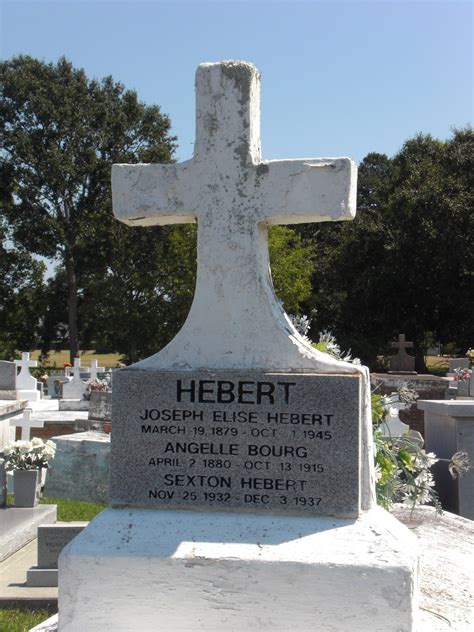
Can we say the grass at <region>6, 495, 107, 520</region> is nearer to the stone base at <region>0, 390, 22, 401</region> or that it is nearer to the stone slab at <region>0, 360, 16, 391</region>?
the stone base at <region>0, 390, 22, 401</region>

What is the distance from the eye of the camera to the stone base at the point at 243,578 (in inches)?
122

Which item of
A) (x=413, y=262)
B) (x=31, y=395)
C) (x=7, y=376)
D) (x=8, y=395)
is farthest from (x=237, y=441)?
(x=413, y=262)

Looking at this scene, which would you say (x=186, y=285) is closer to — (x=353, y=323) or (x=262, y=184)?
(x=353, y=323)

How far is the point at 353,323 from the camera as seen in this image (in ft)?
111

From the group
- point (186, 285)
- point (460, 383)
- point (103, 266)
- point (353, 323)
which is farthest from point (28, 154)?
point (460, 383)

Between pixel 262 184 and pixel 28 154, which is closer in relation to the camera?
pixel 262 184

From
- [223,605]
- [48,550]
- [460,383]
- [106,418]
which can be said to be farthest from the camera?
[460,383]

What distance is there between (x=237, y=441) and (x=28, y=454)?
17.2 feet

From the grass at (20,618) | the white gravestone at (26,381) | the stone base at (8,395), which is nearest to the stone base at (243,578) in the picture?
the grass at (20,618)

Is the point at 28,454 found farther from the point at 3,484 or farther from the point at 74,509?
the point at 74,509

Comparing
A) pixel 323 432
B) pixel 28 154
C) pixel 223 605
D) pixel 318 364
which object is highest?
pixel 28 154

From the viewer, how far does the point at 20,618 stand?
5.23m

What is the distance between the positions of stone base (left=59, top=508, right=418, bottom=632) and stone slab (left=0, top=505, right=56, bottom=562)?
12.3 feet

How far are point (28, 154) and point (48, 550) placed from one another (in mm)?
29834
